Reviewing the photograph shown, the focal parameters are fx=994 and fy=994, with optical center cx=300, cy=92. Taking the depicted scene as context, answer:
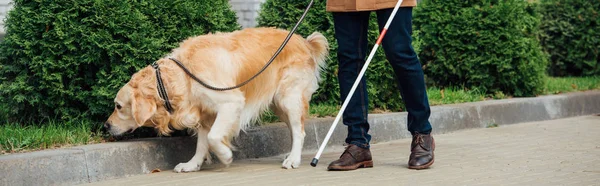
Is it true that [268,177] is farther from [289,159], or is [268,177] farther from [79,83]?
[79,83]

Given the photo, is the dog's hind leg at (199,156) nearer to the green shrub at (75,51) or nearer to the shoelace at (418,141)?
the green shrub at (75,51)

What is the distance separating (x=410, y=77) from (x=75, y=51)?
7.84ft

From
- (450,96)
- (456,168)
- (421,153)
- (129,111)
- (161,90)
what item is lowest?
(450,96)

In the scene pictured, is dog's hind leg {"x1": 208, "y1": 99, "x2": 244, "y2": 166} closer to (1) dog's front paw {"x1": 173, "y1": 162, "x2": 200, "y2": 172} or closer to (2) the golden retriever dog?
(2) the golden retriever dog

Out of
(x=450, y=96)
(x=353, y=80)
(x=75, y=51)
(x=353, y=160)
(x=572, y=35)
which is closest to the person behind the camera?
(x=353, y=160)

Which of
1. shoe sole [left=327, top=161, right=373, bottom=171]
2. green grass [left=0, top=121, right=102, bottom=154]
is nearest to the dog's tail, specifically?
shoe sole [left=327, top=161, right=373, bottom=171]

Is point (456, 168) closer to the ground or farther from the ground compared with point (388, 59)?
closer to the ground

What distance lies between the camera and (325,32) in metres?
8.70

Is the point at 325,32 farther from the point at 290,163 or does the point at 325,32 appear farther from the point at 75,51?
the point at 75,51

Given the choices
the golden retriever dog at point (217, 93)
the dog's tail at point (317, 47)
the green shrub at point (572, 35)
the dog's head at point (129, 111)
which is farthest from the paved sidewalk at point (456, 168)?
the green shrub at point (572, 35)

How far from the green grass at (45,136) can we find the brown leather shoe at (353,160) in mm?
1709

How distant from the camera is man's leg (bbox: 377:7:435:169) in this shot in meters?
6.62

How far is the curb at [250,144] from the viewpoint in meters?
6.19

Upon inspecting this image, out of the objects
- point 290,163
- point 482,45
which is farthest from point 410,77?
point 482,45
